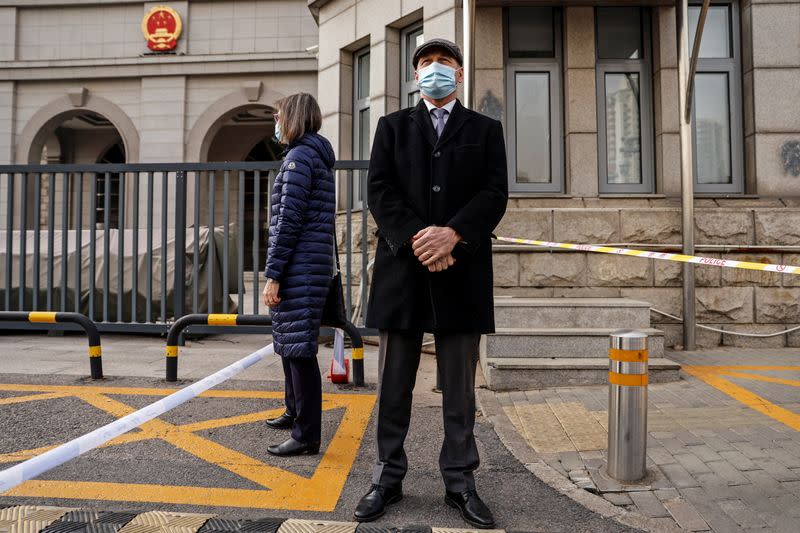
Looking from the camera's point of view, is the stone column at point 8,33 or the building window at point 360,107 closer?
the building window at point 360,107

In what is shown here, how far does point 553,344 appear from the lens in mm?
4941

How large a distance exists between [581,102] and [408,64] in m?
2.58

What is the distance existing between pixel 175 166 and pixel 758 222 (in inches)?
254

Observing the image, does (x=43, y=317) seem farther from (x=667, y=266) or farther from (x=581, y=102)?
(x=667, y=266)

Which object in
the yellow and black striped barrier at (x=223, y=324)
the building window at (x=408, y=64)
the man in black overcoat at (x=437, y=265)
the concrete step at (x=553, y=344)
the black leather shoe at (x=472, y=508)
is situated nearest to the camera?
the black leather shoe at (x=472, y=508)

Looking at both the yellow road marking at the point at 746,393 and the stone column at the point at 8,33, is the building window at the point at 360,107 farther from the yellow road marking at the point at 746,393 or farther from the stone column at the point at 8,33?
the stone column at the point at 8,33

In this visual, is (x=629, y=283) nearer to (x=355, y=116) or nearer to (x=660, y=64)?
(x=660, y=64)

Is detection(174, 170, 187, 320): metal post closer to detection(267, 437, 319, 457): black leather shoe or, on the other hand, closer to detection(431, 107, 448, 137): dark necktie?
detection(267, 437, 319, 457): black leather shoe

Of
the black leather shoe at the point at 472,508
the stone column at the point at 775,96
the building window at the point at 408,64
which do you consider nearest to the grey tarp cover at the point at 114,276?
the building window at the point at 408,64

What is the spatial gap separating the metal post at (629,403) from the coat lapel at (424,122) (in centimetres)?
136

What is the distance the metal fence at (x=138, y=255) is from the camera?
6.04 meters

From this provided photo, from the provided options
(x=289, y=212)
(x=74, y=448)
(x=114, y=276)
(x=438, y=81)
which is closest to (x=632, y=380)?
(x=438, y=81)

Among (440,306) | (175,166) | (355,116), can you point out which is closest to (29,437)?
(440,306)

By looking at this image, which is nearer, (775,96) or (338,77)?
(775,96)
